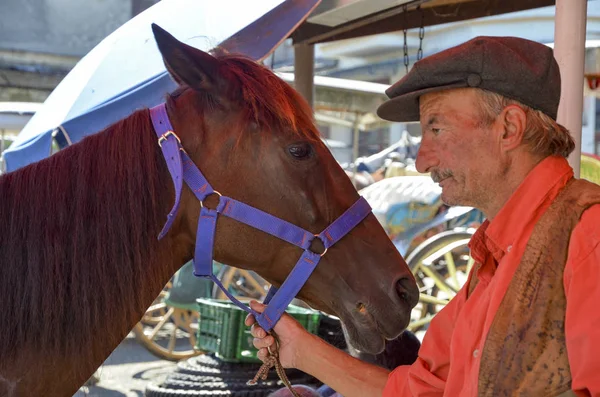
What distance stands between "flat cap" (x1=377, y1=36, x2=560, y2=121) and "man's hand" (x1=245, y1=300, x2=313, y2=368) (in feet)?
2.22

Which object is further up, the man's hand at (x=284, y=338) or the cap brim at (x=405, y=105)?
the cap brim at (x=405, y=105)

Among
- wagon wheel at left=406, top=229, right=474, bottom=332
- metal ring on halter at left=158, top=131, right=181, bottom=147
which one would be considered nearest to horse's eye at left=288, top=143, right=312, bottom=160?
metal ring on halter at left=158, top=131, right=181, bottom=147

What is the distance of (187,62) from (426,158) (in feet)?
1.97

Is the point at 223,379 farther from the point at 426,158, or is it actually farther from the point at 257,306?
the point at 426,158

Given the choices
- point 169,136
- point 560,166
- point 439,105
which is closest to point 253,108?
point 169,136

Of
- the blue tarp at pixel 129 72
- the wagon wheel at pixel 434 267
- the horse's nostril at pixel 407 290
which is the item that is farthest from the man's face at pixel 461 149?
the wagon wheel at pixel 434 267

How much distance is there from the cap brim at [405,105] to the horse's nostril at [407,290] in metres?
0.41

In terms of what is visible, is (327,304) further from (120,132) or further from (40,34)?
(40,34)

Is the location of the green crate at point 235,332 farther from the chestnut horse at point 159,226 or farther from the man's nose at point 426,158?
the man's nose at point 426,158

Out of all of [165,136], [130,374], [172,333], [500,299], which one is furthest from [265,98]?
[172,333]

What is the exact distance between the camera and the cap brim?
4.41 feet

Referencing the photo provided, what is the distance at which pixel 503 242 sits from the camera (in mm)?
1251

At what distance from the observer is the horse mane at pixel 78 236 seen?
4.72ft

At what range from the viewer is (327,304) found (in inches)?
64.7
